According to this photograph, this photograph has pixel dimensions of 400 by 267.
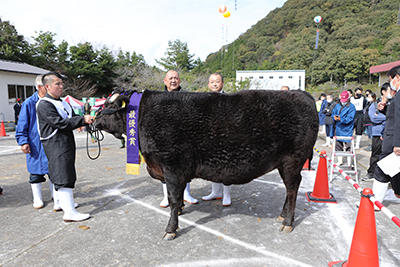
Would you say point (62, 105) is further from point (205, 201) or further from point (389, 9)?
point (389, 9)

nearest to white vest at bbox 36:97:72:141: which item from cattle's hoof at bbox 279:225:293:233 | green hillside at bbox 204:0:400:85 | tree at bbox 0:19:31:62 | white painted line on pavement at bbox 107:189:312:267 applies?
white painted line on pavement at bbox 107:189:312:267

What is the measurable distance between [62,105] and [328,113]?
23.8 feet

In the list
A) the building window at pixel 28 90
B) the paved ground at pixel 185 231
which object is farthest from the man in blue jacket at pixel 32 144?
the building window at pixel 28 90

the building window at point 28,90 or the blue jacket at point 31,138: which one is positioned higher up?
the building window at point 28,90

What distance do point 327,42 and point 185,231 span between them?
56512 mm

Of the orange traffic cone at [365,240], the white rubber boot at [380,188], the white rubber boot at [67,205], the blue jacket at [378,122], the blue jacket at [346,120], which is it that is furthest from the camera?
the blue jacket at [346,120]

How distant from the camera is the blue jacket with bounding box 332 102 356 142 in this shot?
583cm

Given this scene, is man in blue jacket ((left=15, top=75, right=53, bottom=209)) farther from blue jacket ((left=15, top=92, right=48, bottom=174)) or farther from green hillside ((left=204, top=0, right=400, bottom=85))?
green hillside ((left=204, top=0, right=400, bottom=85))

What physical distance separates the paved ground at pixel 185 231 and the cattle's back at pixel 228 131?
850 millimetres

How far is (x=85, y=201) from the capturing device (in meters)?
4.13

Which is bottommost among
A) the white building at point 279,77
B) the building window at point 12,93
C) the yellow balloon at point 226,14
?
the building window at point 12,93

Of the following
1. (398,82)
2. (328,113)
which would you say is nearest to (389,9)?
(328,113)

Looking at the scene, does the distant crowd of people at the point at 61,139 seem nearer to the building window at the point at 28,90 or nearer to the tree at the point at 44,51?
the building window at the point at 28,90

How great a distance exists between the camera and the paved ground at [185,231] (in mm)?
2566
